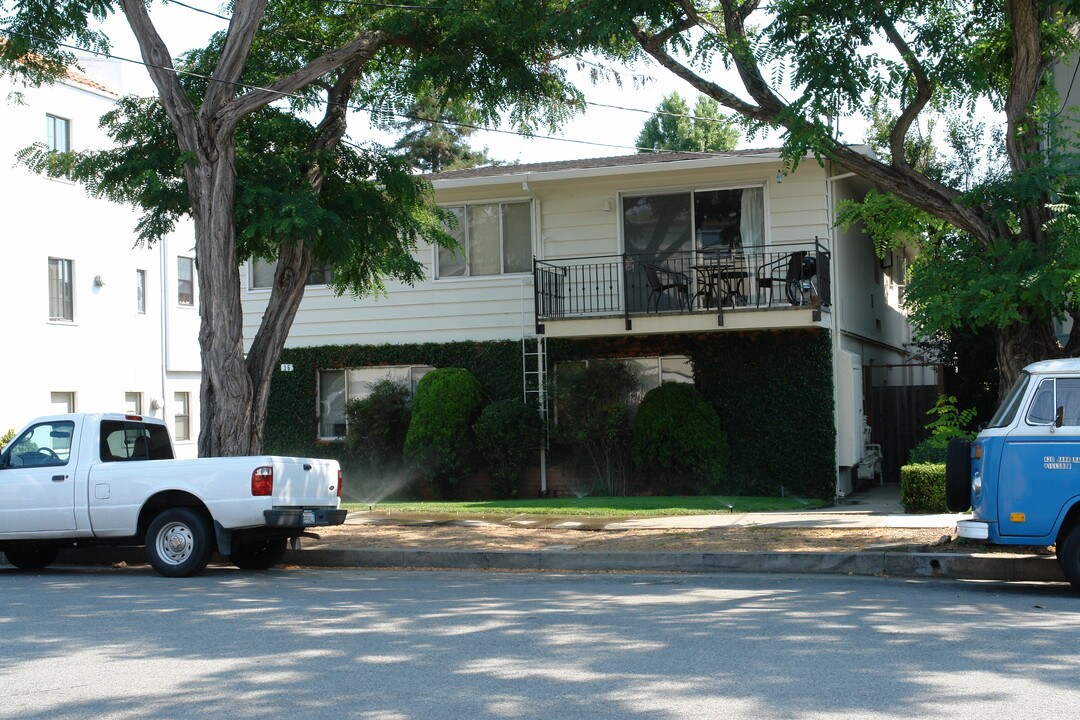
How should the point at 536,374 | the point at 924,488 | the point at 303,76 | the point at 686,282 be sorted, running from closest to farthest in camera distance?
the point at 303,76 → the point at 924,488 → the point at 686,282 → the point at 536,374

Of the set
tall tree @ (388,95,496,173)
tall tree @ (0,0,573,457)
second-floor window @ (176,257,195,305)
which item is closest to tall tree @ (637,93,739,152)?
tall tree @ (388,95,496,173)

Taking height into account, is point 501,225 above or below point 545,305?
above

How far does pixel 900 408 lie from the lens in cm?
2206

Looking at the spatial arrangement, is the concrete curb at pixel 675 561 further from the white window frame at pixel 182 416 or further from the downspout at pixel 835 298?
the white window frame at pixel 182 416

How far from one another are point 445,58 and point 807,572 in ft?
25.9

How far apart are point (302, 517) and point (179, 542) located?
1.29 metres

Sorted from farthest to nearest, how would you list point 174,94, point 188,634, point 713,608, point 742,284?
1. point 742,284
2. point 174,94
3. point 713,608
4. point 188,634

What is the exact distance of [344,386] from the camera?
21453 millimetres

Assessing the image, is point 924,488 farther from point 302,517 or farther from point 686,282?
point 302,517

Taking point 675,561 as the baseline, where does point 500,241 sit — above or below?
above

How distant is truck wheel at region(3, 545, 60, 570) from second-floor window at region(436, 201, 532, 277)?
9.73m

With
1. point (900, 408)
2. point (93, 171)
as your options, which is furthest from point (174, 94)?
point (900, 408)

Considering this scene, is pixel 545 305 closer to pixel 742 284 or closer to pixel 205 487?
pixel 742 284

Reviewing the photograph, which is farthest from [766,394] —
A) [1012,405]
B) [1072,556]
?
[1072,556]
